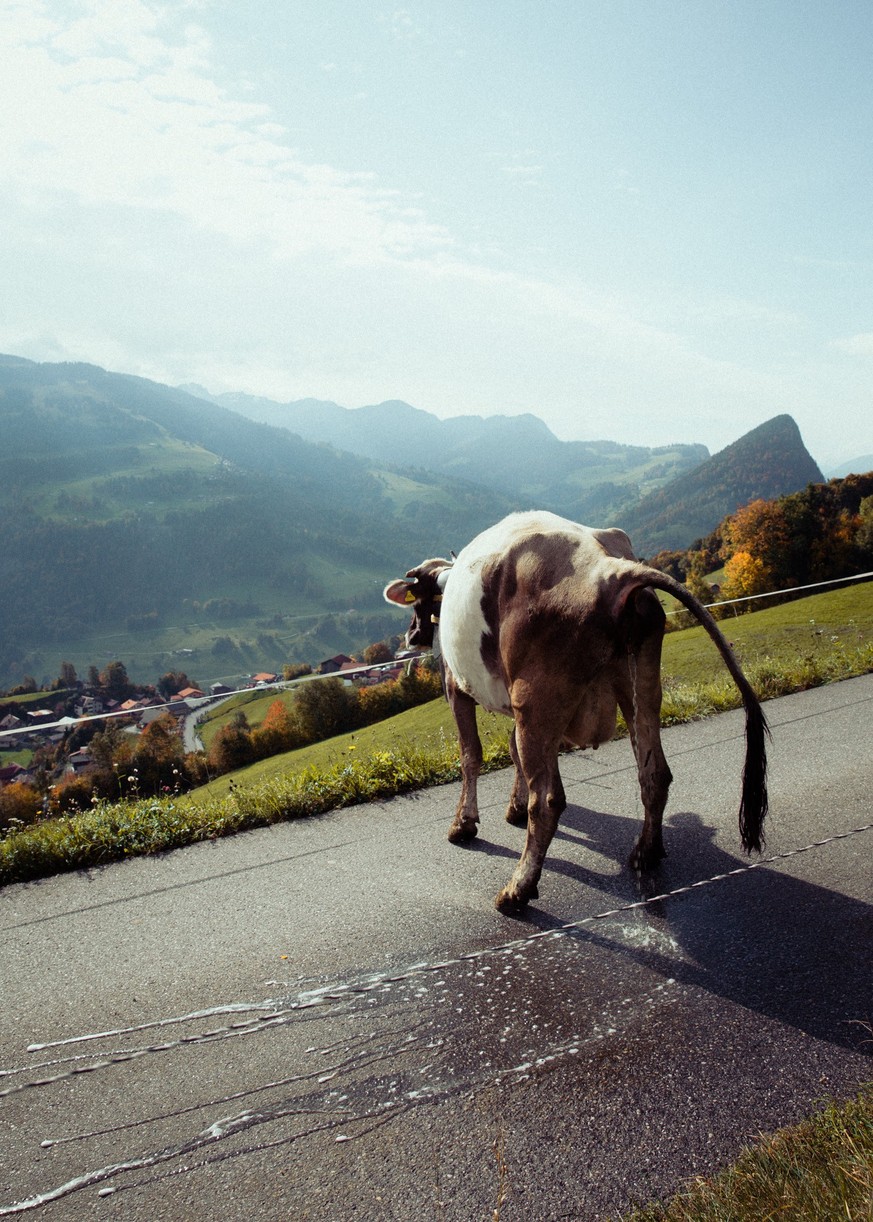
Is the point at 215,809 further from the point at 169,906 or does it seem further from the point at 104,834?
the point at 169,906

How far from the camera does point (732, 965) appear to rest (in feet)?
13.9

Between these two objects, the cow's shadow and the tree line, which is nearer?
the cow's shadow

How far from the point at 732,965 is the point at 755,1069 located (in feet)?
2.98

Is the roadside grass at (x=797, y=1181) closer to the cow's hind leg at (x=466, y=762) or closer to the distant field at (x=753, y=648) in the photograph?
the cow's hind leg at (x=466, y=762)

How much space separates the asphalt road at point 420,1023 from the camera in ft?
9.80

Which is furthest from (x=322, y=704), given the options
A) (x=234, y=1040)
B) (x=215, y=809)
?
(x=234, y=1040)

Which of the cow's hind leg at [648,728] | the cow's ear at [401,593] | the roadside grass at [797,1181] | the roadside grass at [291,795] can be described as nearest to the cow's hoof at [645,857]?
the cow's hind leg at [648,728]

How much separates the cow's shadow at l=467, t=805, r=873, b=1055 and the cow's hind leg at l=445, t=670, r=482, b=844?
31cm

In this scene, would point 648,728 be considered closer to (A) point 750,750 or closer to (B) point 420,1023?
(A) point 750,750

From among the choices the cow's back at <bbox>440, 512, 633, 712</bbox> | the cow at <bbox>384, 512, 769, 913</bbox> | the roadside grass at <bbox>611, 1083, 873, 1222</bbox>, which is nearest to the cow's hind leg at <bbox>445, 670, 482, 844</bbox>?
the cow's back at <bbox>440, 512, 633, 712</bbox>

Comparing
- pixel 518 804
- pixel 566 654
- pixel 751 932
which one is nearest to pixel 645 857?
pixel 751 932

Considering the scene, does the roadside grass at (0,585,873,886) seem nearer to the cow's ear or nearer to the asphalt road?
the asphalt road

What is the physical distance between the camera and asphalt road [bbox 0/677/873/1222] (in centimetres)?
299

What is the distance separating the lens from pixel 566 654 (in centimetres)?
482
